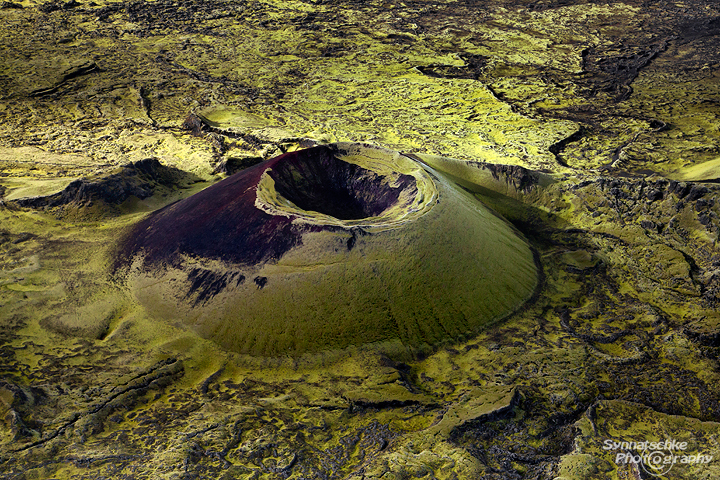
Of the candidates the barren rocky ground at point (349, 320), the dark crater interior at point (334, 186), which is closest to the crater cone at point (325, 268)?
the dark crater interior at point (334, 186)

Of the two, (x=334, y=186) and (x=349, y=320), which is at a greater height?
(x=334, y=186)

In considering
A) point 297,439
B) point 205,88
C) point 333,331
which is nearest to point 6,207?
point 333,331

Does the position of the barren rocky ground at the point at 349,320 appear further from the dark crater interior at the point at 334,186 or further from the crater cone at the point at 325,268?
the dark crater interior at the point at 334,186

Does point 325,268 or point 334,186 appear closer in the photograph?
point 325,268

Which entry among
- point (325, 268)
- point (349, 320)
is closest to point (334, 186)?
point (325, 268)

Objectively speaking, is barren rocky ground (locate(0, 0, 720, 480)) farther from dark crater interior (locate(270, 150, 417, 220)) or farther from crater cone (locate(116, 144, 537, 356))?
dark crater interior (locate(270, 150, 417, 220))

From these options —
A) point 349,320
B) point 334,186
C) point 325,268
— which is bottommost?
point 349,320

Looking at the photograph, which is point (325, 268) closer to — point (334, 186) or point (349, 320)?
point (349, 320)
